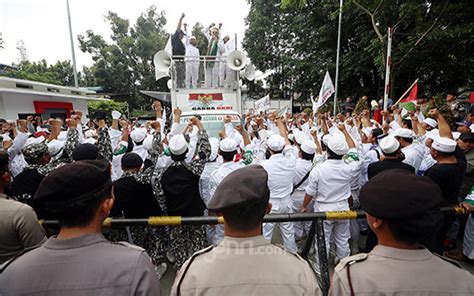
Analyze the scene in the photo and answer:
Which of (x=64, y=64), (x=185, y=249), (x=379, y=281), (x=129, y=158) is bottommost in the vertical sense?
(x=185, y=249)

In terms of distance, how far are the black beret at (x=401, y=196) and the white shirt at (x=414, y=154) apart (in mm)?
3114

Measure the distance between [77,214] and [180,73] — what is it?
28.4 ft

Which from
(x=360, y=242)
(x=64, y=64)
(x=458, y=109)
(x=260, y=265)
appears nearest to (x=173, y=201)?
(x=260, y=265)

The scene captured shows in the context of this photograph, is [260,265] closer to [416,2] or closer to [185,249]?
[185,249]

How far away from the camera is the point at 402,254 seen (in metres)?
1.24

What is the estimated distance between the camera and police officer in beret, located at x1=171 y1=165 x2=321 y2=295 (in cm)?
117

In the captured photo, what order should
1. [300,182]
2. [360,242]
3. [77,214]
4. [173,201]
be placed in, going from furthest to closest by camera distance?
[360,242] < [300,182] < [173,201] < [77,214]

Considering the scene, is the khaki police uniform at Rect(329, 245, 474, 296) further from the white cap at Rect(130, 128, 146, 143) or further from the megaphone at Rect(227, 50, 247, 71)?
the megaphone at Rect(227, 50, 247, 71)

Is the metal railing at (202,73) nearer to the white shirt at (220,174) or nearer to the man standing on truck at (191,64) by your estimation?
the man standing on truck at (191,64)

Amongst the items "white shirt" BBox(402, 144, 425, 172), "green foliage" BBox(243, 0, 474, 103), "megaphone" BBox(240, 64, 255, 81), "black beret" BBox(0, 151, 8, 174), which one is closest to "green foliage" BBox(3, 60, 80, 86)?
"green foliage" BBox(243, 0, 474, 103)

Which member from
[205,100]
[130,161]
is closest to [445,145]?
[130,161]

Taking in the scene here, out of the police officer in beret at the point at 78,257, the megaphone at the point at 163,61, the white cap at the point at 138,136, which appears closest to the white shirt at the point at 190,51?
the megaphone at the point at 163,61

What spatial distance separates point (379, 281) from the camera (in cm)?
119

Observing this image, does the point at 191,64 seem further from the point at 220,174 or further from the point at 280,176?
the point at 280,176
